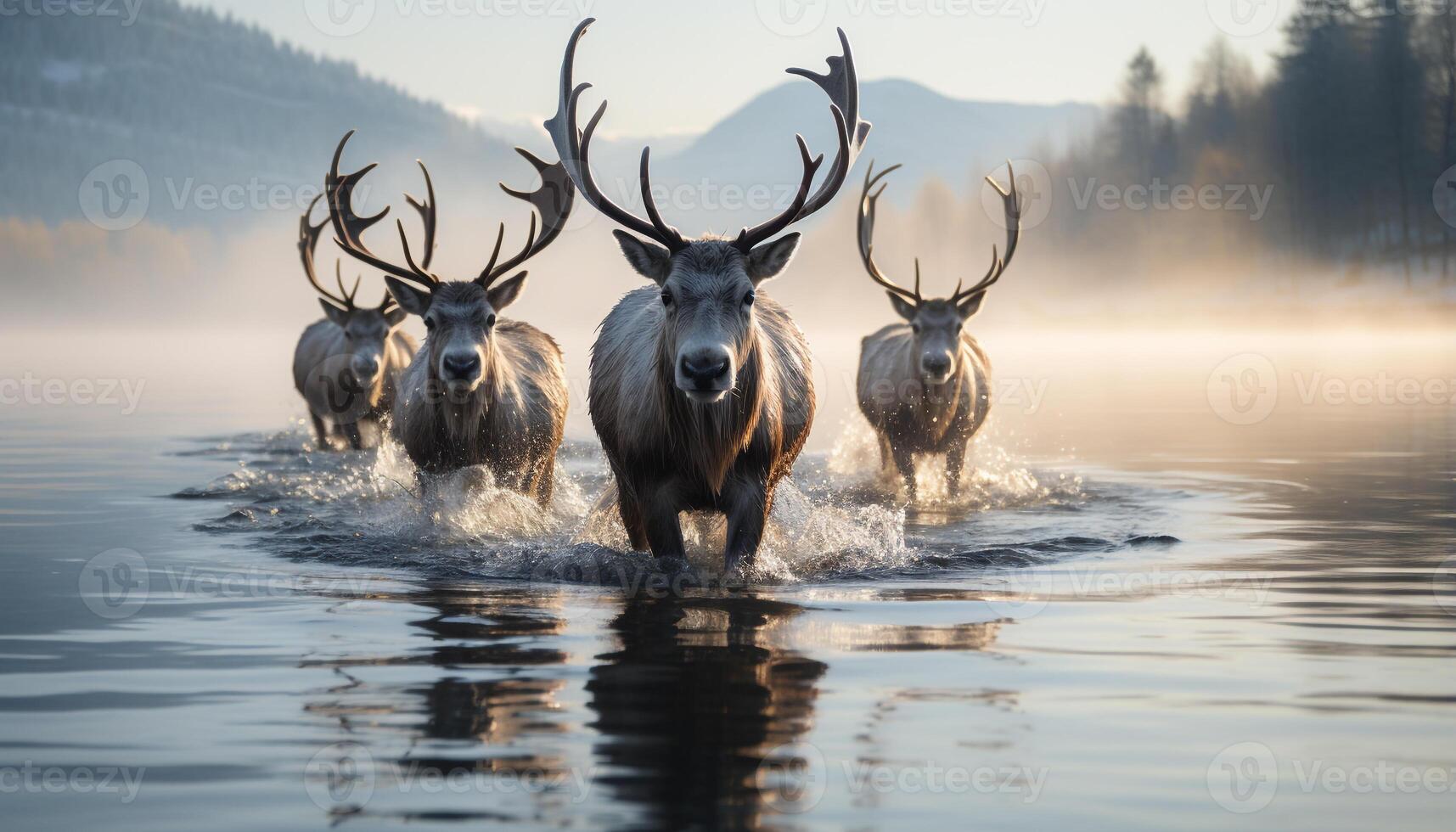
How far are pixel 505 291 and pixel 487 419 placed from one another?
1.02 meters

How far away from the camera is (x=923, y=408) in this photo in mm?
13469

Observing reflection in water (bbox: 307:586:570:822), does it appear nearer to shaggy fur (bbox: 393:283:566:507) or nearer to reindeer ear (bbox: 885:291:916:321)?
shaggy fur (bbox: 393:283:566:507)

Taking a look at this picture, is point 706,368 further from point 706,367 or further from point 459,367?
point 459,367

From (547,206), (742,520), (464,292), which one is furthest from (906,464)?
(742,520)

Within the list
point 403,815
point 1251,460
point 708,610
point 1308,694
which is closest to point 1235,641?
point 1308,694

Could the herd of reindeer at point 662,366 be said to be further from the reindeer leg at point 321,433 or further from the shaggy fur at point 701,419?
the reindeer leg at point 321,433

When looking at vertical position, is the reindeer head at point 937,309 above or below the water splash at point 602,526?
above

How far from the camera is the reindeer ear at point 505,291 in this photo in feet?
36.7

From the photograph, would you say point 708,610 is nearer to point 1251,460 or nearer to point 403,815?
point 403,815

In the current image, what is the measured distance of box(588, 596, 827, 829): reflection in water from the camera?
15.0 ft

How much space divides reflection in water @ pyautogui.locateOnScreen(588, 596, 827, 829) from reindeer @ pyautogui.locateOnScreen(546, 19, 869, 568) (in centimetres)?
82

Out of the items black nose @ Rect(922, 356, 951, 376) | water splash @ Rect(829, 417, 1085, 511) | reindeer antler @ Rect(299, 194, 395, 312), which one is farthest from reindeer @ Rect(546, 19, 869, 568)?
reindeer antler @ Rect(299, 194, 395, 312)

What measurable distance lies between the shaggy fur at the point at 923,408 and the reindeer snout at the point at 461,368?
4439 mm

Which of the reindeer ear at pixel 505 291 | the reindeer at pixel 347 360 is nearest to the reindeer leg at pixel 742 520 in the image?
the reindeer ear at pixel 505 291
